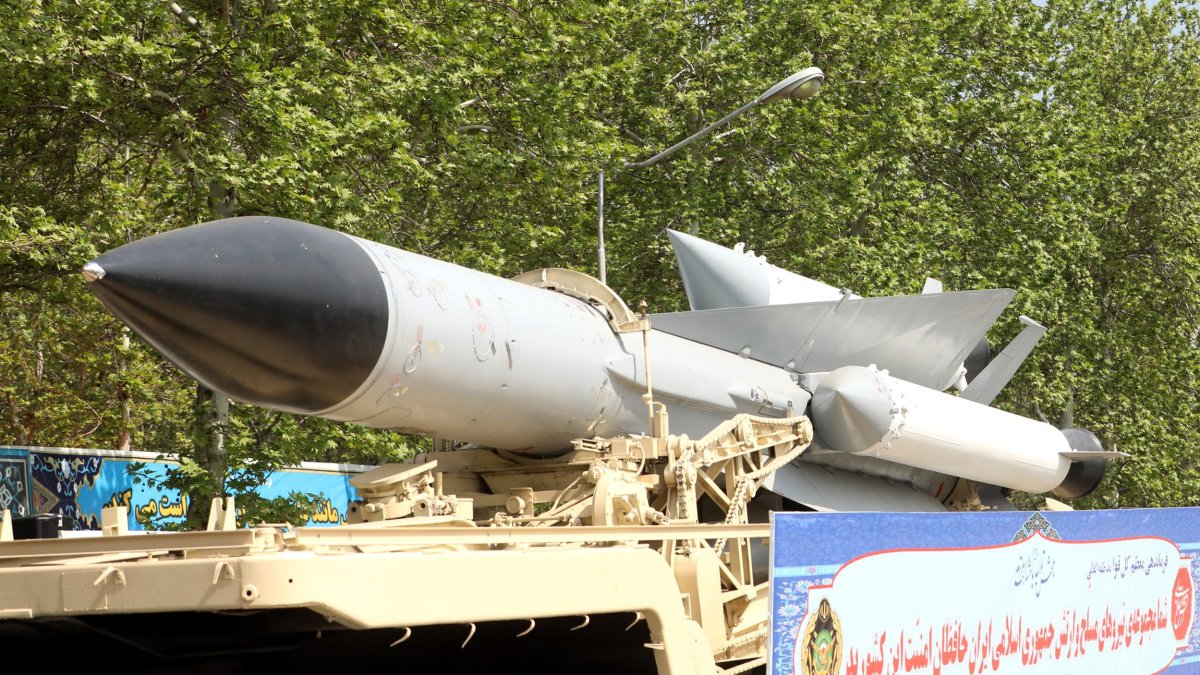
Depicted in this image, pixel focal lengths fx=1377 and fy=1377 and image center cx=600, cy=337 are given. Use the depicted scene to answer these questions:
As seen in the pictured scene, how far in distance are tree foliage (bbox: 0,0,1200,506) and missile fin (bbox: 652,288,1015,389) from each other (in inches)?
184

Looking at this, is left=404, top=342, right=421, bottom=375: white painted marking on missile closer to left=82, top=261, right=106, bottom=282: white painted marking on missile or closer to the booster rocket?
the booster rocket

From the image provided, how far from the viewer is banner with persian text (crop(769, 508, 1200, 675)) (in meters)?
4.57

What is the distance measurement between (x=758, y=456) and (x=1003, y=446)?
87.9 inches

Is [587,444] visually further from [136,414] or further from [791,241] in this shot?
[136,414]

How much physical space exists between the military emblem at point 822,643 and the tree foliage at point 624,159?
25.1 ft

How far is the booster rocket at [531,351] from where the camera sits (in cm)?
516

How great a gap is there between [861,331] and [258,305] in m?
4.57

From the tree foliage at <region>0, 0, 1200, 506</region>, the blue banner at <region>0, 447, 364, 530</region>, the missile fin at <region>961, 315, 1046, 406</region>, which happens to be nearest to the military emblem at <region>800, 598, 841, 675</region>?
the missile fin at <region>961, 315, 1046, 406</region>

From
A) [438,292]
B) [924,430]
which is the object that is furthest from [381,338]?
[924,430]

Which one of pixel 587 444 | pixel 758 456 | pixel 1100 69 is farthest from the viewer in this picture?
pixel 1100 69

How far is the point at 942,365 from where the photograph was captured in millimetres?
9117

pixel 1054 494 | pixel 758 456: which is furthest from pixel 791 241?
pixel 758 456

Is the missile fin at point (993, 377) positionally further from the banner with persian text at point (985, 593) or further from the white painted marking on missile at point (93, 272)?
the white painted marking on missile at point (93, 272)

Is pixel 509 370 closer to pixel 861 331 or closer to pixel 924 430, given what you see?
pixel 924 430
